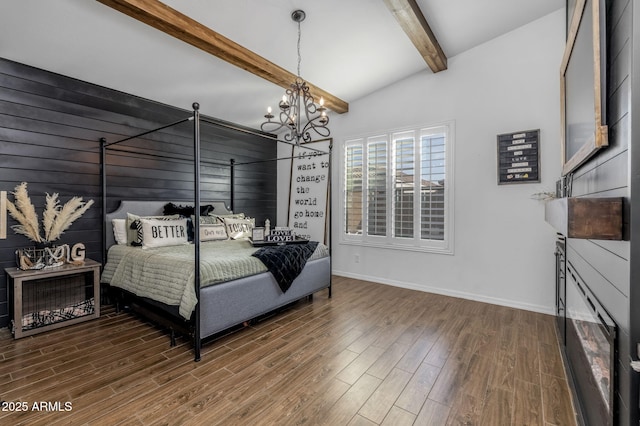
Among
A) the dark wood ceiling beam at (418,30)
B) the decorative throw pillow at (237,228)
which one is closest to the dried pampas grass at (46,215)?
the decorative throw pillow at (237,228)

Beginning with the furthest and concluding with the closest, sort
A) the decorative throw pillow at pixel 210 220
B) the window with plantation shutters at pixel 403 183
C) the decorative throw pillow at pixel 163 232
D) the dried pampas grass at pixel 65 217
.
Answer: the window with plantation shutters at pixel 403 183, the decorative throw pillow at pixel 210 220, the decorative throw pillow at pixel 163 232, the dried pampas grass at pixel 65 217

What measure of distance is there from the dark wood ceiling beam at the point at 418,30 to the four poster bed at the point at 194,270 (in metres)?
1.87

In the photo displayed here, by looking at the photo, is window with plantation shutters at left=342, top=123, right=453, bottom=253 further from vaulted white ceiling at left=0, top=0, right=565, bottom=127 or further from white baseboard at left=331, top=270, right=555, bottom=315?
vaulted white ceiling at left=0, top=0, right=565, bottom=127

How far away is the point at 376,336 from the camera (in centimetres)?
263

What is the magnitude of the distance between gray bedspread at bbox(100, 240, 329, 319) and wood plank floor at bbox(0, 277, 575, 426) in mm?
421

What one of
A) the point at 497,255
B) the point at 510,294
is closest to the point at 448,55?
the point at 497,255

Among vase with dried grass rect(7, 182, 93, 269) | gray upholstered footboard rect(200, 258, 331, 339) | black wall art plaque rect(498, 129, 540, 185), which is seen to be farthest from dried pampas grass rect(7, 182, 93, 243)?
black wall art plaque rect(498, 129, 540, 185)

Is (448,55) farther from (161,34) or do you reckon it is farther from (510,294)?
(161,34)

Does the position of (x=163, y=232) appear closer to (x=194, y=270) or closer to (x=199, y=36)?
(x=194, y=270)

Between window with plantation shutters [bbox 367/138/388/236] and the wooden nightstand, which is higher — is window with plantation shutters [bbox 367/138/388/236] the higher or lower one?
the higher one

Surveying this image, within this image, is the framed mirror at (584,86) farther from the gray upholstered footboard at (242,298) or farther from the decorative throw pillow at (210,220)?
the decorative throw pillow at (210,220)

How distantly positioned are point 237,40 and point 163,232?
7.19 feet

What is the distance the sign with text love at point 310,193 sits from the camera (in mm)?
4910

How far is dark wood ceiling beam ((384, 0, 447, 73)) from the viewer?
2531 mm
